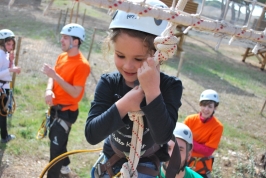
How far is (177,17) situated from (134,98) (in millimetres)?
448

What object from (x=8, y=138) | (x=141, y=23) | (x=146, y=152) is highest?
(x=141, y=23)

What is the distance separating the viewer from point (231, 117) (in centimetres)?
938

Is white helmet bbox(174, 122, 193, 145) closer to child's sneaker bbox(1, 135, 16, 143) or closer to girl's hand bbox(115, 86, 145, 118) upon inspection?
girl's hand bbox(115, 86, 145, 118)

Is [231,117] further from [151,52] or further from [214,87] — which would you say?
[151,52]

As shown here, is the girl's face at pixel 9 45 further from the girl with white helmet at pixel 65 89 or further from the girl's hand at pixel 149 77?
the girl's hand at pixel 149 77

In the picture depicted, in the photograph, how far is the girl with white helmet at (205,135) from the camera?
404 cm

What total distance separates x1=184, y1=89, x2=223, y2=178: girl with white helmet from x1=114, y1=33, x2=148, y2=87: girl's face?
8.66 feet

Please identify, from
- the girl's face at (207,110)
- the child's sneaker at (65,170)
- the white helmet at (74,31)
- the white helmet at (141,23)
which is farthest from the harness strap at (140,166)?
the child's sneaker at (65,170)

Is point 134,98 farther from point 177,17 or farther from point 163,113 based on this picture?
point 177,17

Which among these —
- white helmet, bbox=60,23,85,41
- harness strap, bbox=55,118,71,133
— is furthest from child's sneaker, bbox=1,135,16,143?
white helmet, bbox=60,23,85,41

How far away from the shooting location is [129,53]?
168cm

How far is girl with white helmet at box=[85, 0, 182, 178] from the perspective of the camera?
153 centimetres

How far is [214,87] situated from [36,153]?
868cm

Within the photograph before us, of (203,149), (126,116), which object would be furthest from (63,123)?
(126,116)
